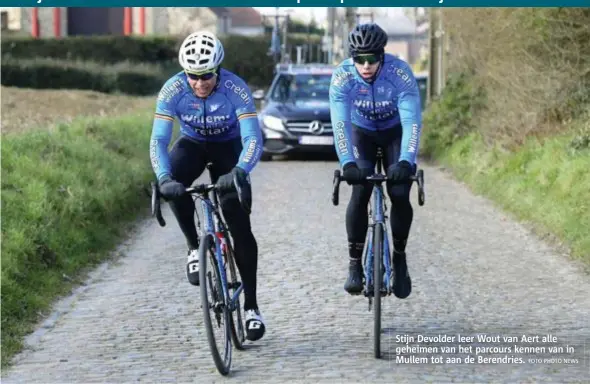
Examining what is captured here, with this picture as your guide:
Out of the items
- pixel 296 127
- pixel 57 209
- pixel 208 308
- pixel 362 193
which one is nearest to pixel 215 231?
pixel 208 308

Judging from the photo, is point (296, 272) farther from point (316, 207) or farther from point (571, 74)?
point (571, 74)

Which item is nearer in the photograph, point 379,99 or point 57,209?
point 379,99

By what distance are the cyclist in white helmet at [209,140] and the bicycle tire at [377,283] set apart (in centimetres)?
82

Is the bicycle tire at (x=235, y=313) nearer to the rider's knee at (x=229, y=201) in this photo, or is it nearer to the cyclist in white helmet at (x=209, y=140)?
the cyclist in white helmet at (x=209, y=140)

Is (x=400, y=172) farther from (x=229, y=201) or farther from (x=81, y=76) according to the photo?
(x=81, y=76)

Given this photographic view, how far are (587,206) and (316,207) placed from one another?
438 cm

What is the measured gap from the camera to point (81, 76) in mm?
61438

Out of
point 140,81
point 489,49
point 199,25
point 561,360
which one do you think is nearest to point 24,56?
point 140,81

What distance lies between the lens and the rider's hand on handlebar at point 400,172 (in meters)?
7.80

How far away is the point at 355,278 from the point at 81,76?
54.6m

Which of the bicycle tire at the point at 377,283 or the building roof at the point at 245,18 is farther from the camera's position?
the building roof at the point at 245,18

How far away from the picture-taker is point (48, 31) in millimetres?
73688

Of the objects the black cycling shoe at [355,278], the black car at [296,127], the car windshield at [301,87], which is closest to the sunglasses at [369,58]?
the black cycling shoe at [355,278]

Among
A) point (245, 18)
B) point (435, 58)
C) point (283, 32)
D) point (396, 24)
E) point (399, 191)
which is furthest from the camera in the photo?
point (396, 24)
